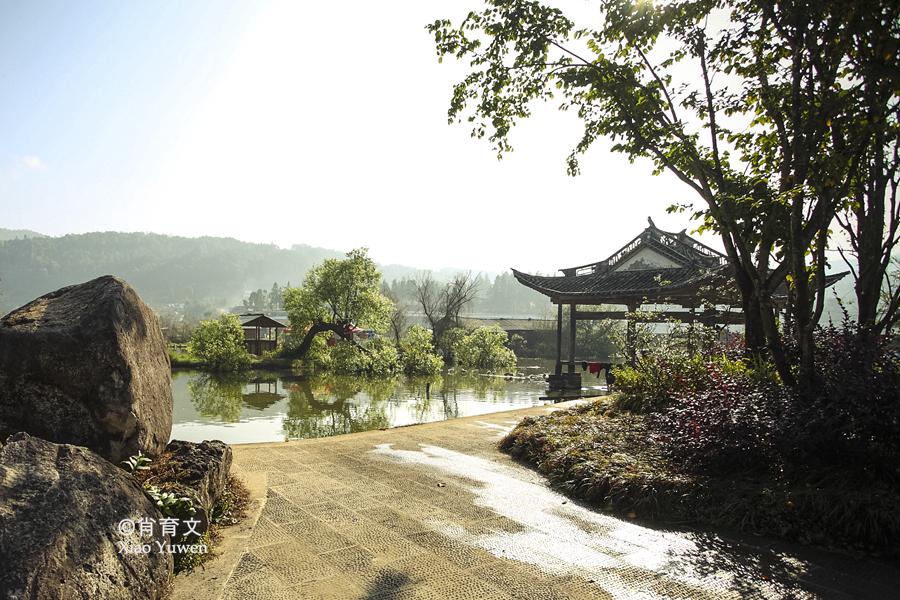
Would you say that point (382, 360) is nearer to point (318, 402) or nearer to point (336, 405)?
point (318, 402)

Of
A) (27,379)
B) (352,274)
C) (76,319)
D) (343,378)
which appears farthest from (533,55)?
(352,274)

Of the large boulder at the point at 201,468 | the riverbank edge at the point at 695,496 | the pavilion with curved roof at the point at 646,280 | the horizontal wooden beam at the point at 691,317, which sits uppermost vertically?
the pavilion with curved roof at the point at 646,280

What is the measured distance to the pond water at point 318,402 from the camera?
1087 centimetres

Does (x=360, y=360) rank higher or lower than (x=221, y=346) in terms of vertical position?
lower

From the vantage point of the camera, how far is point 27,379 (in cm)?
335

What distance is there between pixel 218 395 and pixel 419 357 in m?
9.35

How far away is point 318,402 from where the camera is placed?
14883mm

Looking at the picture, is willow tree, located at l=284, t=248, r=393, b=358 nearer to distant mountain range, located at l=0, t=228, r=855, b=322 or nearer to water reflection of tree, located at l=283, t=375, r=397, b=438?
water reflection of tree, located at l=283, t=375, r=397, b=438

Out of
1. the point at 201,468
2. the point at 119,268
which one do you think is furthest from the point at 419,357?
the point at 119,268

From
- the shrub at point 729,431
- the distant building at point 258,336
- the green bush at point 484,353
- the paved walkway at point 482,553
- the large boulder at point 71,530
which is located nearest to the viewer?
the large boulder at point 71,530

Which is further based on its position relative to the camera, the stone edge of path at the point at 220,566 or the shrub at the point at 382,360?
the shrub at the point at 382,360

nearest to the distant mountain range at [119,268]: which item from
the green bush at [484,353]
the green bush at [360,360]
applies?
the green bush at [484,353]

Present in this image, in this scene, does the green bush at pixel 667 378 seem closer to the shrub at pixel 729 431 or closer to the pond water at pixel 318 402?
the shrub at pixel 729 431

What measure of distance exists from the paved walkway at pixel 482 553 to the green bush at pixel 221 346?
19.5 m
